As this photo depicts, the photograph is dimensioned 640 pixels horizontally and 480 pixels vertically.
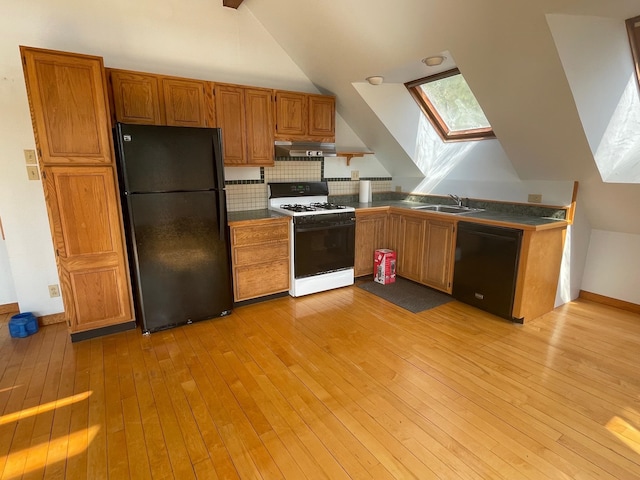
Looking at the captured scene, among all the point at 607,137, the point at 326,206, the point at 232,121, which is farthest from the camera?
the point at 326,206

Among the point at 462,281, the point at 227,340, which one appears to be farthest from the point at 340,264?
the point at 227,340

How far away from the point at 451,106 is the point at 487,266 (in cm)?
188

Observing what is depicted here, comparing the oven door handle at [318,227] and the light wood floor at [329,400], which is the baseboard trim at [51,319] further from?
the oven door handle at [318,227]

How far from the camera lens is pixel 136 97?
9.55 feet

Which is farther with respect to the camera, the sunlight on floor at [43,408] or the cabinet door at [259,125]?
the cabinet door at [259,125]

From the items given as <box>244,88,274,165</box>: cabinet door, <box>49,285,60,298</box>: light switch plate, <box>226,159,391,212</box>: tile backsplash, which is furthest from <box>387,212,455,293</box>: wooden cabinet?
<box>49,285,60,298</box>: light switch plate

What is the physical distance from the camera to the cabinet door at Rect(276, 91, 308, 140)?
142 inches

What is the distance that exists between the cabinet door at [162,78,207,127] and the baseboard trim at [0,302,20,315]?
2330 mm

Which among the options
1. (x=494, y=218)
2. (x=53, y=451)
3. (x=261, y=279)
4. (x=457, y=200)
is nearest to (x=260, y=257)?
(x=261, y=279)

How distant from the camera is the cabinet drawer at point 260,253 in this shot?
10.8 ft

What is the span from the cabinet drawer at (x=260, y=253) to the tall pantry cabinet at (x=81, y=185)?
3.16 feet

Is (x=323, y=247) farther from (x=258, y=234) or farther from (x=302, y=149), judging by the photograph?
(x=302, y=149)

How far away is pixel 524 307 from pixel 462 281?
599 mm

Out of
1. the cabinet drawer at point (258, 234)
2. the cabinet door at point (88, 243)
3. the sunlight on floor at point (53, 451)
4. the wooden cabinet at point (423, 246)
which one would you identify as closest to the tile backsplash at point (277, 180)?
the cabinet drawer at point (258, 234)
